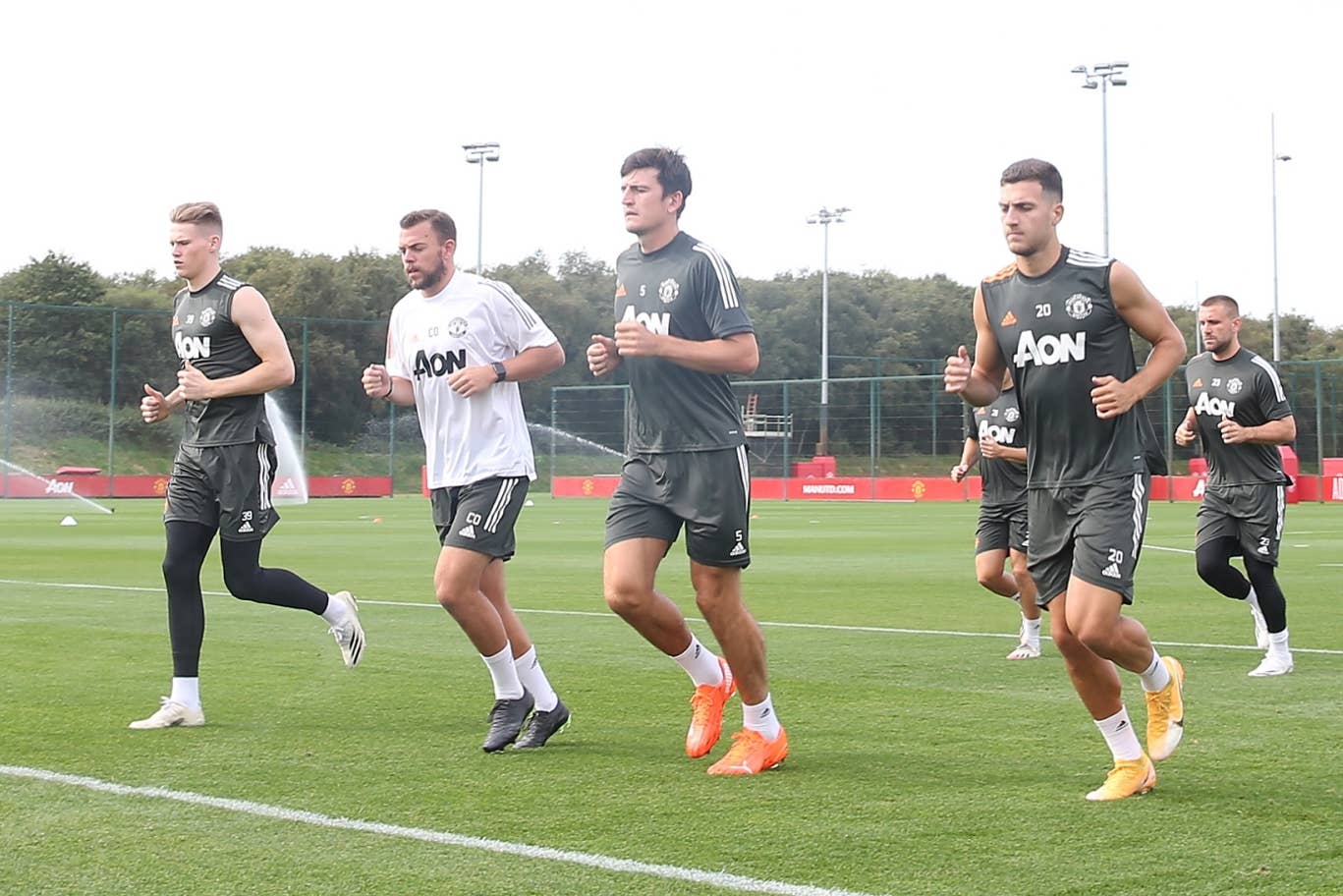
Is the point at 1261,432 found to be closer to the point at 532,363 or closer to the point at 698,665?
the point at 698,665

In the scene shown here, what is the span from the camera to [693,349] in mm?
6617

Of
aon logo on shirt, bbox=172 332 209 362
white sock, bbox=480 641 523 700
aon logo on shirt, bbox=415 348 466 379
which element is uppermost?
aon logo on shirt, bbox=172 332 209 362

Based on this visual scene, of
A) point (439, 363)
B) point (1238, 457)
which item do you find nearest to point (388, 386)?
point (439, 363)

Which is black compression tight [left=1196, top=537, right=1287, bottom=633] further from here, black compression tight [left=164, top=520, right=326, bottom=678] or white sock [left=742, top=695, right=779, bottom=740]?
black compression tight [left=164, top=520, right=326, bottom=678]

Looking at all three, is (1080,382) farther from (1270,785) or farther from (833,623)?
(833,623)

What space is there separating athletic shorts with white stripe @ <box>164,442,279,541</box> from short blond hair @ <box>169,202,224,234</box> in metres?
0.97

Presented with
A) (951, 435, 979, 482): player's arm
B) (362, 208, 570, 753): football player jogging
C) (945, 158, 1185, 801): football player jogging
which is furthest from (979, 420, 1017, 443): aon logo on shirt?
(945, 158, 1185, 801): football player jogging

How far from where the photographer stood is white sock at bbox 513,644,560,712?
7.42 metres

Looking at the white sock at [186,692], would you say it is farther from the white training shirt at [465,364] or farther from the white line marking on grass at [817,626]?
the white line marking on grass at [817,626]

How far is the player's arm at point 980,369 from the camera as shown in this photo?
634 cm

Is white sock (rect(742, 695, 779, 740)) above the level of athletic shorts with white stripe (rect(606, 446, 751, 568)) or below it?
below

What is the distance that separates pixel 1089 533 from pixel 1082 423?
384 mm

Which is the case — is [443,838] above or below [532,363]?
below

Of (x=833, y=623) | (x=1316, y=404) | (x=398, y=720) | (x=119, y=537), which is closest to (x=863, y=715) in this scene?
(x=398, y=720)
